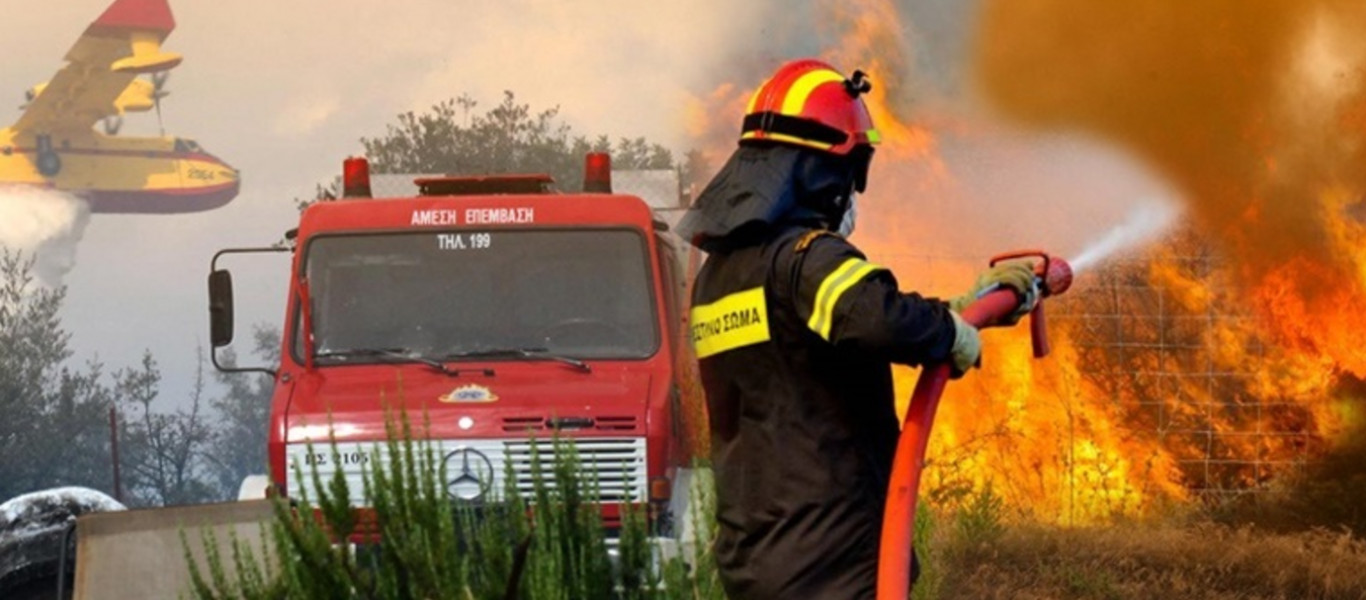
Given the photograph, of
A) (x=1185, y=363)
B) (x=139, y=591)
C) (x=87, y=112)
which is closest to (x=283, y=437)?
(x=139, y=591)

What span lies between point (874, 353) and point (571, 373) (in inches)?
230

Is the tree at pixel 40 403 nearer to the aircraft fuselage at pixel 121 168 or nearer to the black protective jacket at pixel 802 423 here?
the aircraft fuselage at pixel 121 168

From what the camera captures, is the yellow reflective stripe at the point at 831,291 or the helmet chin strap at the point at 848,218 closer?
the yellow reflective stripe at the point at 831,291

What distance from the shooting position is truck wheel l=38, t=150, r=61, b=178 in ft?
84.2

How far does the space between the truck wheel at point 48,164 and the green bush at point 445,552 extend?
1948cm

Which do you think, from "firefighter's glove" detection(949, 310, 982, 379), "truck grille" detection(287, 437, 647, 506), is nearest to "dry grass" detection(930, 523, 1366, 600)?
"truck grille" detection(287, 437, 647, 506)

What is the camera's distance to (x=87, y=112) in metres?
25.1

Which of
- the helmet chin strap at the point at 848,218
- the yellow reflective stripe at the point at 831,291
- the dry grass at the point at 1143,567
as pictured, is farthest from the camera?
the dry grass at the point at 1143,567

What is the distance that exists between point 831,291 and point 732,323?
1.21ft

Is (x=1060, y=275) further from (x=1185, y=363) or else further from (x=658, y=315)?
(x=1185, y=363)

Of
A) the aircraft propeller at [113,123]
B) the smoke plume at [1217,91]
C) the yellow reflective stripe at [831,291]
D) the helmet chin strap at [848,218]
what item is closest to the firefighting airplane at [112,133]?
the aircraft propeller at [113,123]

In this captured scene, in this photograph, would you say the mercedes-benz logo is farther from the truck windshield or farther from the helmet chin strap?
the helmet chin strap

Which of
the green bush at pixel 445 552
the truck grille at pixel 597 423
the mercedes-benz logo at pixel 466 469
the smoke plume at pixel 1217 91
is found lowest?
the green bush at pixel 445 552

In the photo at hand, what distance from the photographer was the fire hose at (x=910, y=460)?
4.89 meters
